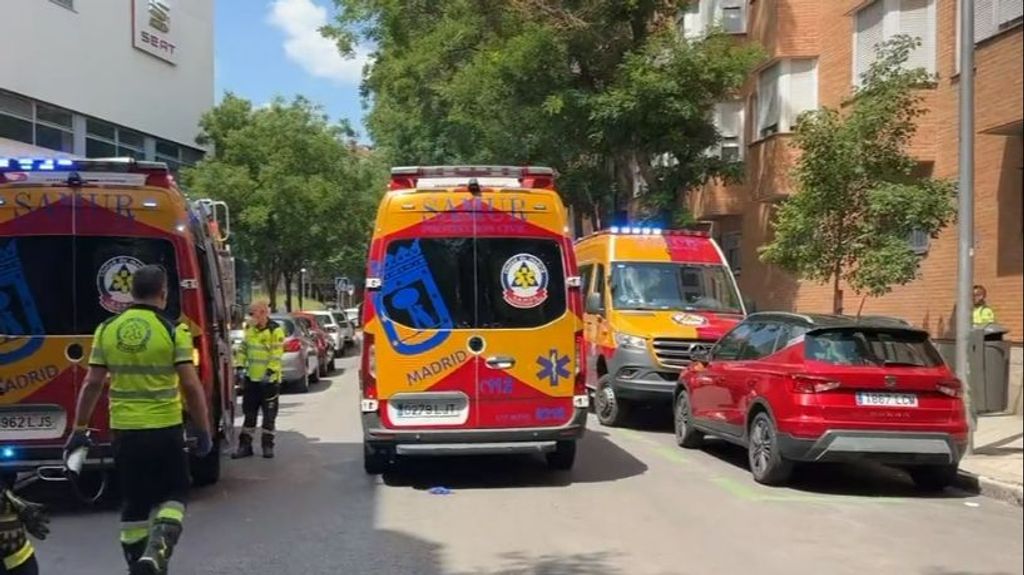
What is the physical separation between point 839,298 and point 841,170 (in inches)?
83.1

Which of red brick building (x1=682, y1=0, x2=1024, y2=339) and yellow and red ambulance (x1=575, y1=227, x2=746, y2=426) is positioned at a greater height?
red brick building (x1=682, y1=0, x2=1024, y2=339)

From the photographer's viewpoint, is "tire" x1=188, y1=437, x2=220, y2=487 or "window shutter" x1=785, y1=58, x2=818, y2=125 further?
"window shutter" x1=785, y1=58, x2=818, y2=125

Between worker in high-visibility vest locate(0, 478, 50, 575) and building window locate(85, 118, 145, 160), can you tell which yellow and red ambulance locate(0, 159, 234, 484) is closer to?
worker in high-visibility vest locate(0, 478, 50, 575)

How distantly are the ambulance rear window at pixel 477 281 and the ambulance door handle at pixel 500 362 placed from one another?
0.95 ft

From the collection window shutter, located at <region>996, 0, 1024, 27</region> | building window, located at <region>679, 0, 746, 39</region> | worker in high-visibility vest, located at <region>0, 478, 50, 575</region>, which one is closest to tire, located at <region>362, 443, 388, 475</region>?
worker in high-visibility vest, located at <region>0, 478, 50, 575</region>

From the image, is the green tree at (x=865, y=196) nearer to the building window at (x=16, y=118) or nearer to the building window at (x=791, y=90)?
the building window at (x=791, y=90)

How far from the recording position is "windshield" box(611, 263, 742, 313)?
14031mm

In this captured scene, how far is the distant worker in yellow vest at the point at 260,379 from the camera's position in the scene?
11.5 meters

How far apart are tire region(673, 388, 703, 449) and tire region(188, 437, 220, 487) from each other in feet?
17.2

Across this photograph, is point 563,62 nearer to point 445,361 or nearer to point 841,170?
point 841,170

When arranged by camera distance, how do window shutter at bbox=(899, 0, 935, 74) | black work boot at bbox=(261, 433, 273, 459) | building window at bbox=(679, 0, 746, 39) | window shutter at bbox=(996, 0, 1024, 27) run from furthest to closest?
1. building window at bbox=(679, 0, 746, 39)
2. window shutter at bbox=(899, 0, 935, 74)
3. window shutter at bbox=(996, 0, 1024, 27)
4. black work boot at bbox=(261, 433, 273, 459)

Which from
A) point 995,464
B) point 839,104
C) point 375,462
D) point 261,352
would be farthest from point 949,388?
point 839,104

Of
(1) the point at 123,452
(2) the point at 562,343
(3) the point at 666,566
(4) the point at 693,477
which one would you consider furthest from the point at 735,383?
(1) the point at 123,452

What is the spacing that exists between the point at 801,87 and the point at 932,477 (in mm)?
13602
